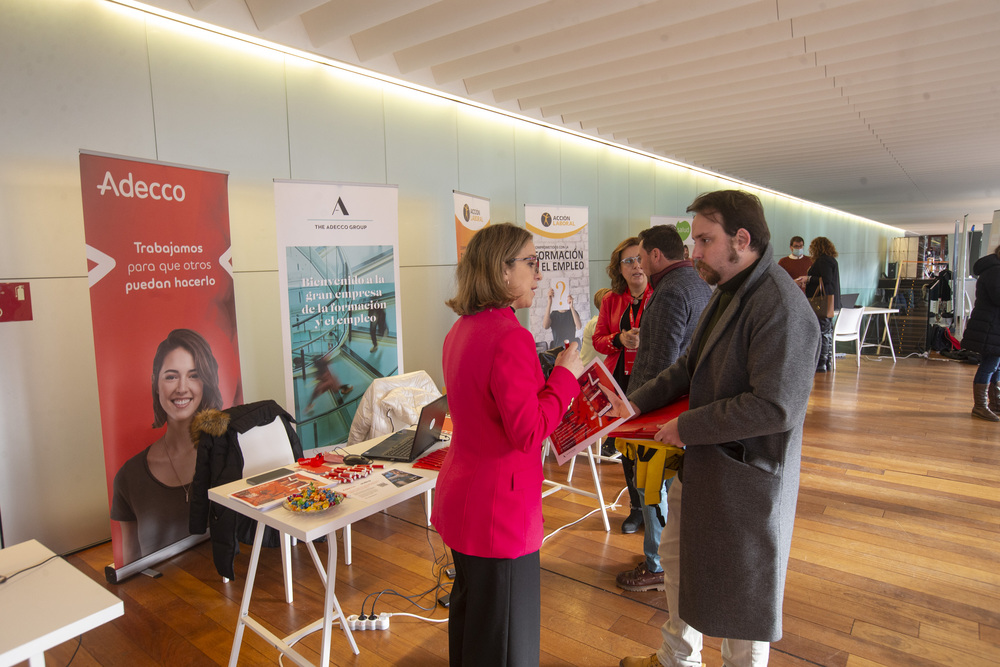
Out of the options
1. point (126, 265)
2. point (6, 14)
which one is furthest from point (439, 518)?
point (6, 14)

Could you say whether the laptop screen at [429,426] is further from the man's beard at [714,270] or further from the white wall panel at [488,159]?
the white wall panel at [488,159]

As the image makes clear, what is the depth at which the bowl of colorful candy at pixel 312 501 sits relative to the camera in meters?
1.86

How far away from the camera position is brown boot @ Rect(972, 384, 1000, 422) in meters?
5.71

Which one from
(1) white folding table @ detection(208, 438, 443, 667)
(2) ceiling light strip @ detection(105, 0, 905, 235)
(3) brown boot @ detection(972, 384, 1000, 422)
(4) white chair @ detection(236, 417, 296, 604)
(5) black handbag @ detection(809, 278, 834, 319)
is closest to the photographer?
(1) white folding table @ detection(208, 438, 443, 667)

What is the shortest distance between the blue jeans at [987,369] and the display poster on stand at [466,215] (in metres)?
5.01

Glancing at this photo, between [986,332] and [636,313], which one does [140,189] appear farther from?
[986,332]

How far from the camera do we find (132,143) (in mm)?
3295

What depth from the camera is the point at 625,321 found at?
10.7 feet

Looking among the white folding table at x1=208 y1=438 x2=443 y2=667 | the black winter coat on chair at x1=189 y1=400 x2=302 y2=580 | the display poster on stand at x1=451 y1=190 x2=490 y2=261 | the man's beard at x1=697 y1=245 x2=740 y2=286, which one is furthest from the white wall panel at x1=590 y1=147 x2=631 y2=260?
the man's beard at x1=697 y1=245 x2=740 y2=286

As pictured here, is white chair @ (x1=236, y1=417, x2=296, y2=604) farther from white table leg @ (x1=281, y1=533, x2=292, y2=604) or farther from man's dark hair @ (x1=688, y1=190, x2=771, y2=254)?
man's dark hair @ (x1=688, y1=190, x2=771, y2=254)

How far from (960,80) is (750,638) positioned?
5533 mm

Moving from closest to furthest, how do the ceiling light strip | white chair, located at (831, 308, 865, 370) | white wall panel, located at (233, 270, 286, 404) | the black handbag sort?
1. the ceiling light strip
2. white wall panel, located at (233, 270, 286, 404)
3. the black handbag
4. white chair, located at (831, 308, 865, 370)

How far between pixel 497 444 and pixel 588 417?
35 cm

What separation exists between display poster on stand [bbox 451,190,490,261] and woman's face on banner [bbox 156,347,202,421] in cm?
220
